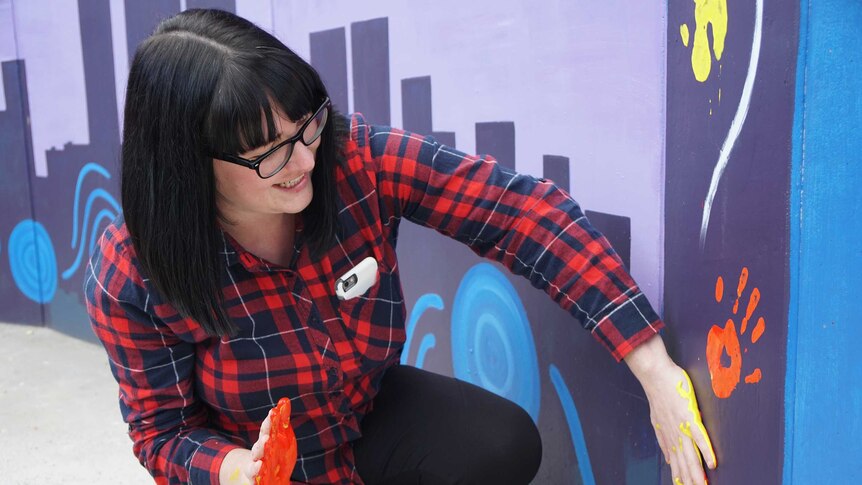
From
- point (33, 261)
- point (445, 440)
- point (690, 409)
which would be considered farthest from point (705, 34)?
point (33, 261)

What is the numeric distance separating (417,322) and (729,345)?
122cm

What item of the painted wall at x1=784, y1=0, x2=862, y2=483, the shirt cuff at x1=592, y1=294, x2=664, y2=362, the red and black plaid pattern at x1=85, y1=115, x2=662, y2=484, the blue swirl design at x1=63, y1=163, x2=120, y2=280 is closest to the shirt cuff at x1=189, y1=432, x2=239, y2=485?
the red and black plaid pattern at x1=85, y1=115, x2=662, y2=484

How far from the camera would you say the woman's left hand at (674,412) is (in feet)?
4.53

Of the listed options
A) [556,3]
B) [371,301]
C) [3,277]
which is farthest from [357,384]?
[3,277]

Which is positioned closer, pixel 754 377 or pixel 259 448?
pixel 754 377

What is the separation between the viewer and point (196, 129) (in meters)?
1.37

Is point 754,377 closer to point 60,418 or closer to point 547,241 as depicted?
point 547,241

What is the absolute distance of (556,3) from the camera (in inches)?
70.4

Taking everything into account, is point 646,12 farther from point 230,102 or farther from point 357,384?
point 357,384

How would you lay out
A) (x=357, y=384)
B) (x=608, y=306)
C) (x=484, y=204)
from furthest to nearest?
(x=357, y=384) < (x=484, y=204) < (x=608, y=306)

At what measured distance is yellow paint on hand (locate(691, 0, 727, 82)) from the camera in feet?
4.13

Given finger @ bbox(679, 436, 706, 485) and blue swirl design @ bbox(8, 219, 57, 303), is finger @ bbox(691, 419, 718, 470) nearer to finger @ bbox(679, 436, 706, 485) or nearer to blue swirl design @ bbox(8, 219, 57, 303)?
finger @ bbox(679, 436, 706, 485)

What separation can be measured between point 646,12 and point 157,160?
2.75 feet

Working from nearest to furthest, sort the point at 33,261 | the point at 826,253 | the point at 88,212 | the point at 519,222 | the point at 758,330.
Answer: the point at 826,253 < the point at 758,330 < the point at 519,222 < the point at 88,212 < the point at 33,261
